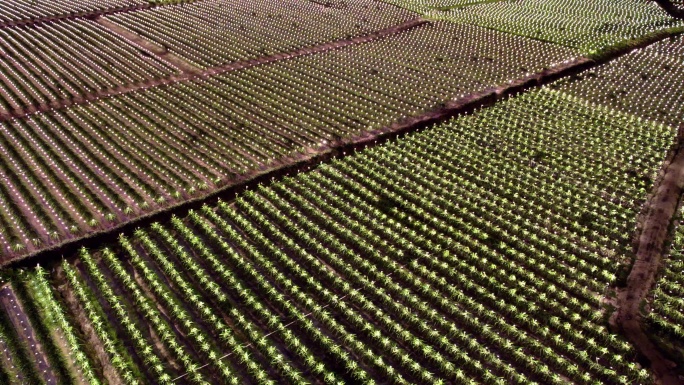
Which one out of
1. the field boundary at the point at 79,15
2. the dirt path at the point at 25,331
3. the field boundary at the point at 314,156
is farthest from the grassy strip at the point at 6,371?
the field boundary at the point at 79,15

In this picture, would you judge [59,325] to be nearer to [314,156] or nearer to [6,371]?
[6,371]

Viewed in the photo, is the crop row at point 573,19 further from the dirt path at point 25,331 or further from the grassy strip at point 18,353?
the grassy strip at point 18,353

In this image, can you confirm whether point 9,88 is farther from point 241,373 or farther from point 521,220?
point 521,220

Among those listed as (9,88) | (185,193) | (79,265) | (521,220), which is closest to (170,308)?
(79,265)

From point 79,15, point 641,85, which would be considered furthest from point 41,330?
point 79,15

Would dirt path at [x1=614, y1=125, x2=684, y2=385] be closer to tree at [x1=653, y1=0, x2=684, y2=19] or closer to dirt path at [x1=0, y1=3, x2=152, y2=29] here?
tree at [x1=653, y1=0, x2=684, y2=19]

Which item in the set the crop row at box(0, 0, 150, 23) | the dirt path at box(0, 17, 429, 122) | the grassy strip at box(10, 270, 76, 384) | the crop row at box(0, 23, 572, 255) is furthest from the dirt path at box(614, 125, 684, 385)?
the crop row at box(0, 0, 150, 23)
